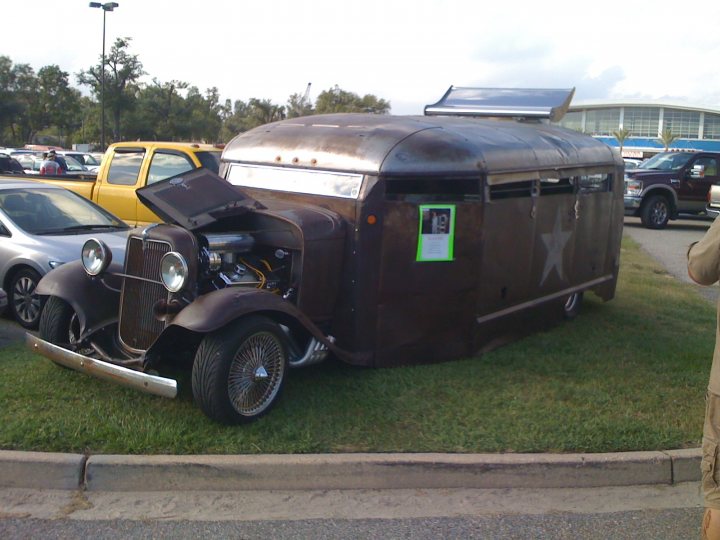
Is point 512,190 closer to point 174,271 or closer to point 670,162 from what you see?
point 174,271

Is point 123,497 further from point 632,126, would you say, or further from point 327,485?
point 632,126

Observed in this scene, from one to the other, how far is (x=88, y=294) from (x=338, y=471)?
8.08 ft

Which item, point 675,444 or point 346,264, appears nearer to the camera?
point 675,444

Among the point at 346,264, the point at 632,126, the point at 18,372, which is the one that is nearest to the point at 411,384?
the point at 346,264

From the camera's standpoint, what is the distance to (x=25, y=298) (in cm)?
854

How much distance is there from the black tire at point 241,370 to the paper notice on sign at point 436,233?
147cm

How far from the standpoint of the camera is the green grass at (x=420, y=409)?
513cm

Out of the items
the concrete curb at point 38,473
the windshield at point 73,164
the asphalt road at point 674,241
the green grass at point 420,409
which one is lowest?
the concrete curb at point 38,473

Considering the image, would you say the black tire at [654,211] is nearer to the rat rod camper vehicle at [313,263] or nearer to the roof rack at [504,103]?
the roof rack at [504,103]

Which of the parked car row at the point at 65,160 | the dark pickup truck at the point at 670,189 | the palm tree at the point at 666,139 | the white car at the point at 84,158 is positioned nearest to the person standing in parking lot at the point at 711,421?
the dark pickup truck at the point at 670,189

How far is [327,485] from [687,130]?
88.0m

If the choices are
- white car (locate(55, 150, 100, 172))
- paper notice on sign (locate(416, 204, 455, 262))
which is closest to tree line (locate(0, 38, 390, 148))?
white car (locate(55, 150, 100, 172))

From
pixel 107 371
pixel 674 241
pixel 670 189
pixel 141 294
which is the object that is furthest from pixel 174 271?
pixel 670 189

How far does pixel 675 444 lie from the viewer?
5434mm
